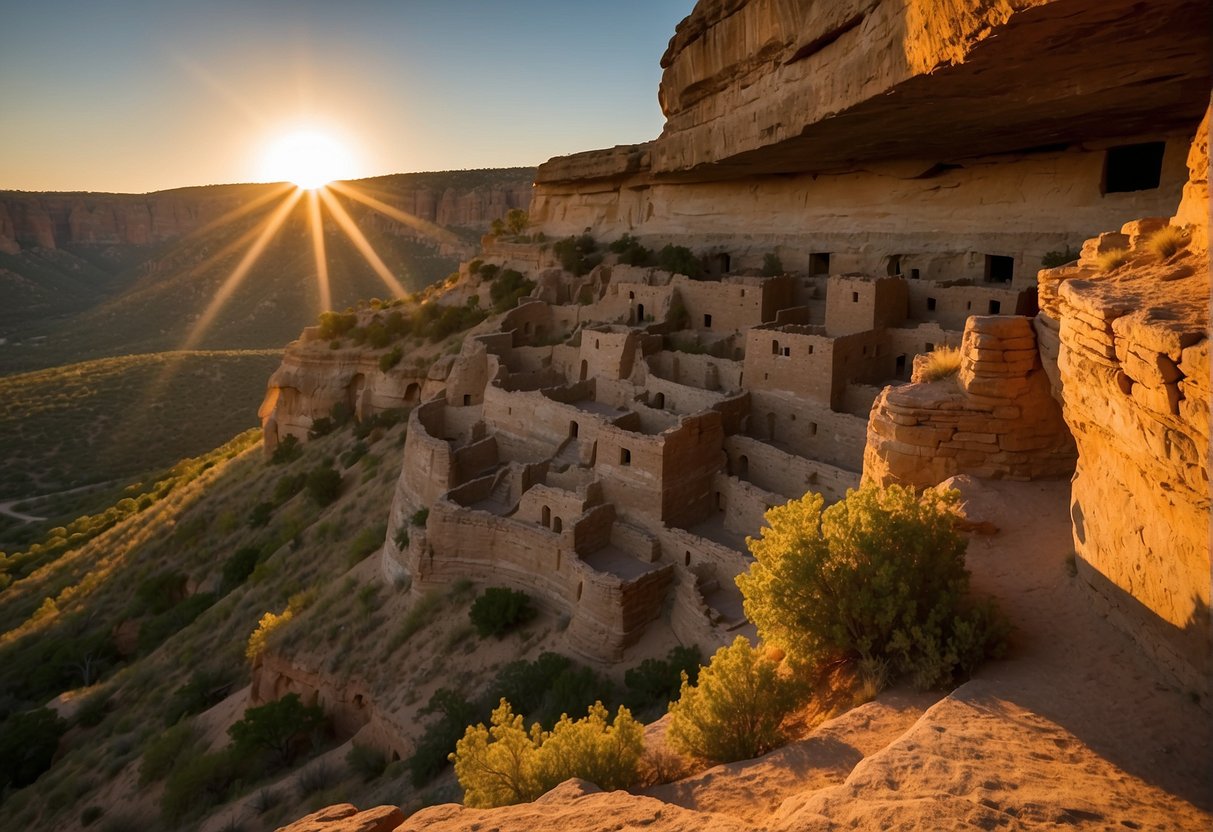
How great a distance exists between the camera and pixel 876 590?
6.36 m

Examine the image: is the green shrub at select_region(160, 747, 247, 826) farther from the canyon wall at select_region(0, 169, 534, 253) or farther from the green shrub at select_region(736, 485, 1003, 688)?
the canyon wall at select_region(0, 169, 534, 253)

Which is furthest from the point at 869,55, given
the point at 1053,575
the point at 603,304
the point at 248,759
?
the point at 248,759

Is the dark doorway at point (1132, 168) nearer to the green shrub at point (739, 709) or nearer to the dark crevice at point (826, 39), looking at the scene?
the dark crevice at point (826, 39)

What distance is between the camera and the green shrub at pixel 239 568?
2683cm

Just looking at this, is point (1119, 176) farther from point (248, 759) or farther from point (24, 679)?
point (24, 679)

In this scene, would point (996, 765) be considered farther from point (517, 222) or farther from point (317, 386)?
point (517, 222)

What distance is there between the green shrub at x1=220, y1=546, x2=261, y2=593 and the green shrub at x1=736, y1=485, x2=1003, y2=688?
2417cm

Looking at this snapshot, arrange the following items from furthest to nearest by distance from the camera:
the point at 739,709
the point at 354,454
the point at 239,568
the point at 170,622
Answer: the point at 354,454
the point at 239,568
the point at 170,622
the point at 739,709

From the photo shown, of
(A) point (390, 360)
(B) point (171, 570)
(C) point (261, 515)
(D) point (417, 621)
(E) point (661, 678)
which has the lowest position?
(B) point (171, 570)

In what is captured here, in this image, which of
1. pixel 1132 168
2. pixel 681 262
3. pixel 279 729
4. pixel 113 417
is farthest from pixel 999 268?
pixel 113 417

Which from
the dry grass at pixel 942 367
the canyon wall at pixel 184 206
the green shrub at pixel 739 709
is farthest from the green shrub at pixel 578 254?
the canyon wall at pixel 184 206

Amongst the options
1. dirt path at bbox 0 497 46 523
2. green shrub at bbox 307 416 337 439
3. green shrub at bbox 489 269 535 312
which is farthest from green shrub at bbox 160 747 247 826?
dirt path at bbox 0 497 46 523

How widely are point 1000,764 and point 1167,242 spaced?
15.9 feet

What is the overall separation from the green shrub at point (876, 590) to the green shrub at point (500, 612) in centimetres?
937
